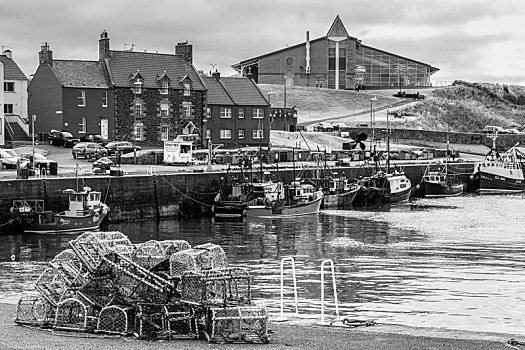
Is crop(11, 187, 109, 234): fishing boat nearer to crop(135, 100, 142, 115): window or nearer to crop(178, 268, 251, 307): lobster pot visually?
crop(178, 268, 251, 307): lobster pot

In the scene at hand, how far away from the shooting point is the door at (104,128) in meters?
72.4

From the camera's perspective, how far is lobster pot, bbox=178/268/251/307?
16.8 m

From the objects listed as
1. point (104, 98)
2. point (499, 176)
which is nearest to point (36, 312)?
point (104, 98)

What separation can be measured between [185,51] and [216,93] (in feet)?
14.7

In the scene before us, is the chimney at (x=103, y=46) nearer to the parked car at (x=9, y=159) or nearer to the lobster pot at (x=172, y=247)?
the parked car at (x=9, y=159)

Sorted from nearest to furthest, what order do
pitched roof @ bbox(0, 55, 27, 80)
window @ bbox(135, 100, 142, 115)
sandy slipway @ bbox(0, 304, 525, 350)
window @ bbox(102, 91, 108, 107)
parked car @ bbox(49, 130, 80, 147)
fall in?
sandy slipway @ bbox(0, 304, 525, 350)
parked car @ bbox(49, 130, 80, 147)
window @ bbox(102, 91, 108, 107)
window @ bbox(135, 100, 142, 115)
pitched roof @ bbox(0, 55, 27, 80)

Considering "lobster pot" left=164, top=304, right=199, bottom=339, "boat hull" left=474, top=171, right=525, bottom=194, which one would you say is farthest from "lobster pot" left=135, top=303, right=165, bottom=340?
"boat hull" left=474, top=171, right=525, bottom=194

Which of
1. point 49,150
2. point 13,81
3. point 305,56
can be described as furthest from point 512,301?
point 305,56

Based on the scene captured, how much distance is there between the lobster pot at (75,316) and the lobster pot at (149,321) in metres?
0.87

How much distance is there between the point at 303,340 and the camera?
16.7m

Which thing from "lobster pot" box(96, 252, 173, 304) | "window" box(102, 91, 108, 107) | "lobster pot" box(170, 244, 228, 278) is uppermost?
"window" box(102, 91, 108, 107)

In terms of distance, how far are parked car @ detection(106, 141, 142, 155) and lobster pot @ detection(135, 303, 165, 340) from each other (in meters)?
48.1

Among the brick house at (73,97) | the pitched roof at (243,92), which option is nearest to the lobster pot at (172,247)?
the brick house at (73,97)

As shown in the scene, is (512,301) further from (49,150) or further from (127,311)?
(49,150)
